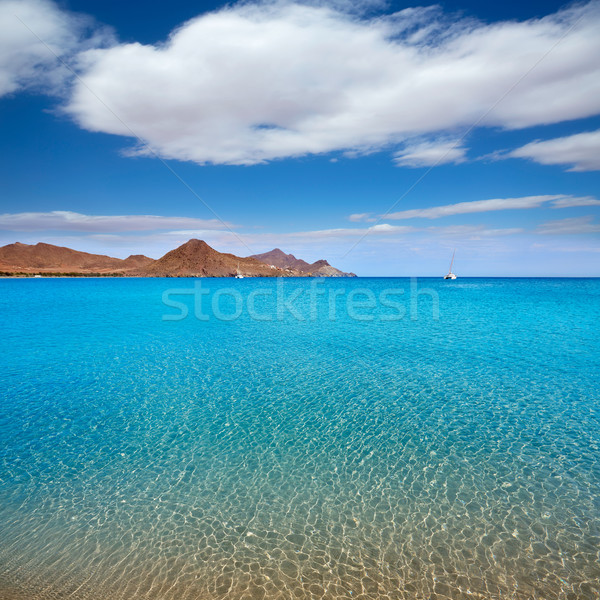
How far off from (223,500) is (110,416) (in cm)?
762

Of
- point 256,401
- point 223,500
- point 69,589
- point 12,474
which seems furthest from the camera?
point 256,401

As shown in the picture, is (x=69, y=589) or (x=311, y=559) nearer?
(x=69, y=589)

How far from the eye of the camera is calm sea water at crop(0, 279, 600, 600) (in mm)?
6648

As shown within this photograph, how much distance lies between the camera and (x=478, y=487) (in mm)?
9242

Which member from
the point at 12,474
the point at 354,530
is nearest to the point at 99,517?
the point at 12,474

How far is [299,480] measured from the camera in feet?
31.7

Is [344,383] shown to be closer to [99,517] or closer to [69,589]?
[99,517]

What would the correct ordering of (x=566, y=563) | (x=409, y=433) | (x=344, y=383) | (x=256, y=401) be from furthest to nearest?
1. (x=344, y=383)
2. (x=256, y=401)
3. (x=409, y=433)
4. (x=566, y=563)

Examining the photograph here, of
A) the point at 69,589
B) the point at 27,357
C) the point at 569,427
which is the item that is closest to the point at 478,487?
the point at 569,427

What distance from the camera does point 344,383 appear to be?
17672 millimetres

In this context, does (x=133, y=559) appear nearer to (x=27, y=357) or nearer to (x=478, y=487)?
(x=478, y=487)

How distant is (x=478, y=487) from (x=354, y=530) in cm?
390

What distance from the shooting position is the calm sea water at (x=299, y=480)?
665 centimetres

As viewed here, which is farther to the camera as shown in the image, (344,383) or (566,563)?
(344,383)
